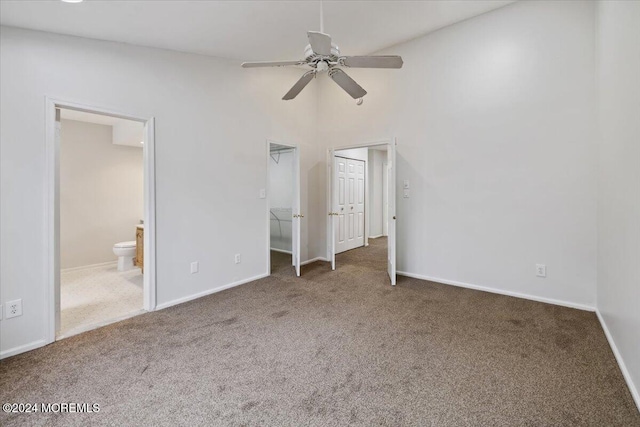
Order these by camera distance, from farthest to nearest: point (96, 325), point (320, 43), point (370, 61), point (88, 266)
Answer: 1. point (88, 266)
2. point (96, 325)
3. point (370, 61)
4. point (320, 43)

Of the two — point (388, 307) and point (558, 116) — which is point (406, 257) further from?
point (558, 116)

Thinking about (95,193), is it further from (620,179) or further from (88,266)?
(620,179)

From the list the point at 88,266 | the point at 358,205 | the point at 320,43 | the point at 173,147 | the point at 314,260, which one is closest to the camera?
the point at 320,43

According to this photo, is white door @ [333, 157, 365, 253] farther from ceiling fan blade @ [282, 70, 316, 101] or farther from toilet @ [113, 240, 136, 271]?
toilet @ [113, 240, 136, 271]

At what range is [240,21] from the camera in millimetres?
2770

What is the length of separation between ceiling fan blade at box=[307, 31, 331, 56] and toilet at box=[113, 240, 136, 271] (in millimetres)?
4474

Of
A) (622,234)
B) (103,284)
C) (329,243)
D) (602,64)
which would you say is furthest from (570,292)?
(103,284)

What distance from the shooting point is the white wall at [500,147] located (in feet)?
10.1

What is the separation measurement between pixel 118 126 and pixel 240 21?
3484 millimetres

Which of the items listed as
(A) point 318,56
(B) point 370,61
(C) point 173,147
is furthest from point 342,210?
(A) point 318,56

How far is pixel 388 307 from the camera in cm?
319

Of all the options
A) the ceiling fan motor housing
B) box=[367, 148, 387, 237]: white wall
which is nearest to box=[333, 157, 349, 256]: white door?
box=[367, 148, 387, 237]: white wall

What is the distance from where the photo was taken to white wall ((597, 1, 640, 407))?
179 cm

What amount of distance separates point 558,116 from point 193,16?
385cm
